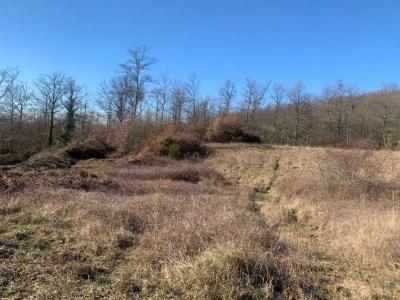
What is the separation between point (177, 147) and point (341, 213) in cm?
1745

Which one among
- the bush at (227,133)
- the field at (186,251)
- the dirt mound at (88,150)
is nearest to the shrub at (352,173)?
the field at (186,251)

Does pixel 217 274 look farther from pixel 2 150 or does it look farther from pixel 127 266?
pixel 2 150

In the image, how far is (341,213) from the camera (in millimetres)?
9391

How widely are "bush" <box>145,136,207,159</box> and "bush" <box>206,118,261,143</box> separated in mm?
5119

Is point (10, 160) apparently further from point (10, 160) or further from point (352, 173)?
point (352, 173)

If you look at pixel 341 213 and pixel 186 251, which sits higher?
pixel 341 213

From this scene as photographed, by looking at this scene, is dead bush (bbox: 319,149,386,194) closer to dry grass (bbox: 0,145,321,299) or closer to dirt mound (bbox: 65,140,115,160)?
dry grass (bbox: 0,145,321,299)

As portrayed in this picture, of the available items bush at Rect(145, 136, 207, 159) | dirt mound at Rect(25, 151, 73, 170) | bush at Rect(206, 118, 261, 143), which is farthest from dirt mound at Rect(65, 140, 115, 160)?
bush at Rect(206, 118, 261, 143)

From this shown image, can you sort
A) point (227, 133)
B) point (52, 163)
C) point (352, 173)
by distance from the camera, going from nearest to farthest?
point (352, 173) < point (52, 163) < point (227, 133)

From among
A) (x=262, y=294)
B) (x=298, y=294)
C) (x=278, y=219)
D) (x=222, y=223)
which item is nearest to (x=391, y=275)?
(x=298, y=294)

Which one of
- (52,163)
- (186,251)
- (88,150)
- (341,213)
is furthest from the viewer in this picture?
(88,150)

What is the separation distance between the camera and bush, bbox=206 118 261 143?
1271 inches

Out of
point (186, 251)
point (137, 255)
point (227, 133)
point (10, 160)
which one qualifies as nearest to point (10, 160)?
point (10, 160)

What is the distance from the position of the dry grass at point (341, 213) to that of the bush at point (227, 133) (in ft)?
30.5
